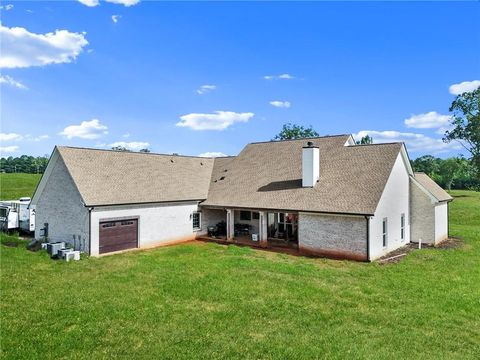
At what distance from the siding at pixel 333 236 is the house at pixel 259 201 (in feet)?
0.17

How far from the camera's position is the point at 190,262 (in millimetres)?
16188

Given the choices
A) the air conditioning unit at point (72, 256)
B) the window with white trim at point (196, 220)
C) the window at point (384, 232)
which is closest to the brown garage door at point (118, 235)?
the air conditioning unit at point (72, 256)

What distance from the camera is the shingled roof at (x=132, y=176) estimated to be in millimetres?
19109

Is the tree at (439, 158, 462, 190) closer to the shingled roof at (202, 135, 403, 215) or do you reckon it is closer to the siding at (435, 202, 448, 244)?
the siding at (435, 202, 448, 244)

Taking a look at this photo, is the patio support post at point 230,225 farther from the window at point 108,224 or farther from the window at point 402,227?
the window at point 402,227

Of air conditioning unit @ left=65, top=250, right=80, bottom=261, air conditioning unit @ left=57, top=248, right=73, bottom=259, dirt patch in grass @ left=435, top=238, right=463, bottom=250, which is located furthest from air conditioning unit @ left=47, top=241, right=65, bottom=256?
dirt patch in grass @ left=435, top=238, right=463, bottom=250

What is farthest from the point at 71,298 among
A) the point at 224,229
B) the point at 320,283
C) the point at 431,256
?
the point at 431,256

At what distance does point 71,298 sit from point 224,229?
46.5 ft

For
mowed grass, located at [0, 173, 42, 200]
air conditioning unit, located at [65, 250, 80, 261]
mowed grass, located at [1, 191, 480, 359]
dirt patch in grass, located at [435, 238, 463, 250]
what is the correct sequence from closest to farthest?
mowed grass, located at [1, 191, 480, 359] < air conditioning unit, located at [65, 250, 80, 261] < dirt patch in grass, located at [435, 238, 463, 250] < mowed grass, located at [0, 173, 42, 200]

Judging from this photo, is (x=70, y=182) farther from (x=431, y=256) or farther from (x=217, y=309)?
(x=431, y=256)

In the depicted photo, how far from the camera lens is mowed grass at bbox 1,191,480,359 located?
8.01 m

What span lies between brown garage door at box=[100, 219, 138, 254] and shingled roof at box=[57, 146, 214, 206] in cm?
124

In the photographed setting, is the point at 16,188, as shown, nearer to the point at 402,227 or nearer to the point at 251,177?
the point at 251,177

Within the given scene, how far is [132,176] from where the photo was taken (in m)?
21.8
